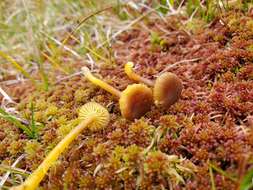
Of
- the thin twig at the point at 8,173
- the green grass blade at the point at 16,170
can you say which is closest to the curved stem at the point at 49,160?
the green grass blade at the point at 16,170

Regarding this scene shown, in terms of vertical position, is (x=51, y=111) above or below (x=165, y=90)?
below

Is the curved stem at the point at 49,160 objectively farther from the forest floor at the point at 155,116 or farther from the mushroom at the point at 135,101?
the mushroom at the point at 135,101

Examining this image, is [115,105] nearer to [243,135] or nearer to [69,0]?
[243,135]

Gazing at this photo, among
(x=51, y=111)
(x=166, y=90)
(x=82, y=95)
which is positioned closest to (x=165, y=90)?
(x=166, y=90)

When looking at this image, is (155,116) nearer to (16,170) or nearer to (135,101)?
(135,101)

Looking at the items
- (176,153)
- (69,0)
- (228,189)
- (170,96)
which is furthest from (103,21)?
(228,189)
